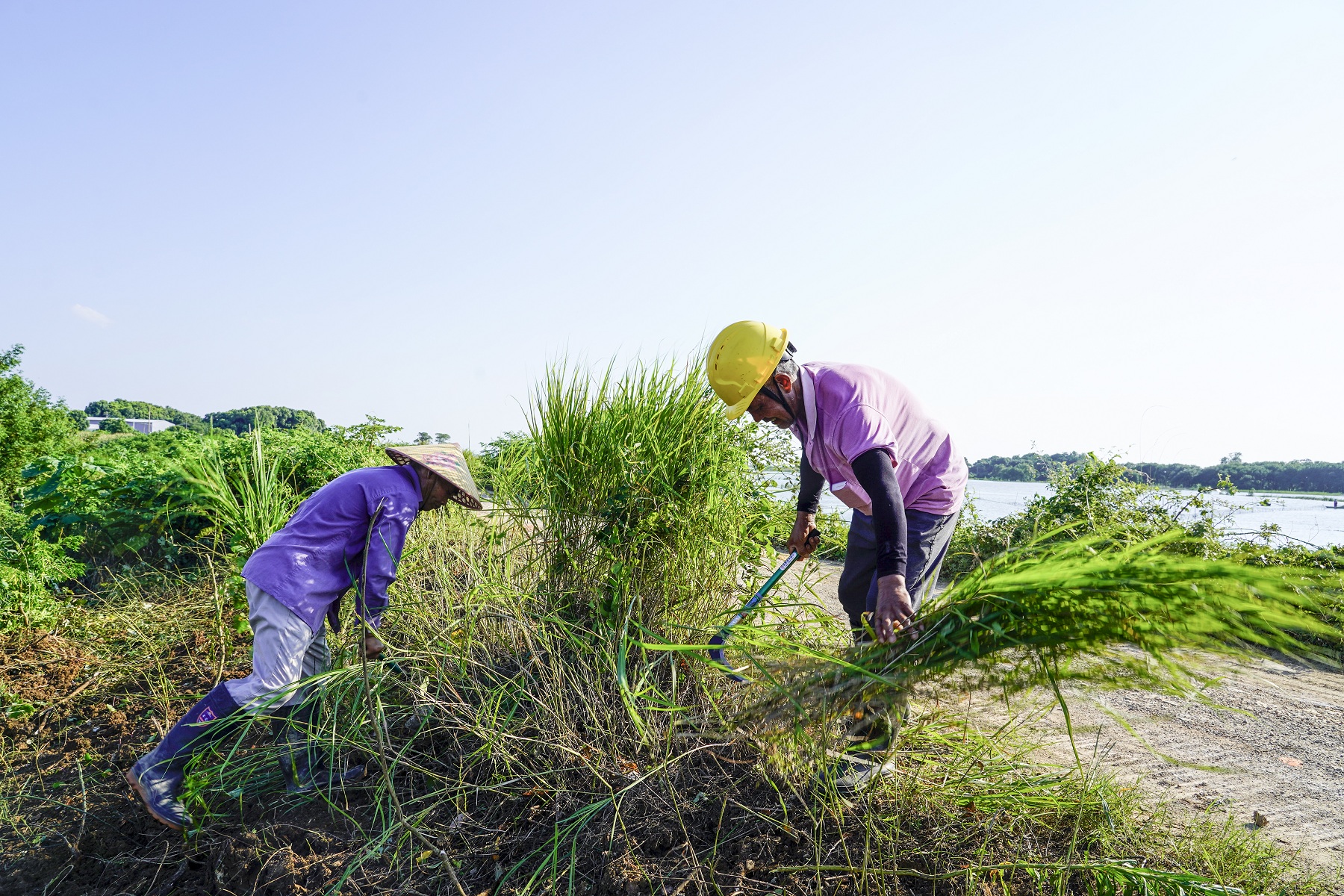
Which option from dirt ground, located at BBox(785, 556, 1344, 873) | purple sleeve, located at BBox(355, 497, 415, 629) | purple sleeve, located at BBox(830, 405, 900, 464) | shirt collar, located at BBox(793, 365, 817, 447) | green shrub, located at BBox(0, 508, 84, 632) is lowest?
dirt ground, located at BBox(785, 556, 1344, 873)

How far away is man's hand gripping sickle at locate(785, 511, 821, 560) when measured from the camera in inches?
126

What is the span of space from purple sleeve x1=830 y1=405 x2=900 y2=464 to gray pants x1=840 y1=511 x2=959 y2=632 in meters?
0.28

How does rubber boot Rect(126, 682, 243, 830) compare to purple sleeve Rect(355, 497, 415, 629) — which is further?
purple sleeve Rect(355, 497, 415, 629)

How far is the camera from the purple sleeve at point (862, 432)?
2311 mm

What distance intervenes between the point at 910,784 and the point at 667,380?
5.86ft

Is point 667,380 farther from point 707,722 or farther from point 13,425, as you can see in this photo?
point 13,425

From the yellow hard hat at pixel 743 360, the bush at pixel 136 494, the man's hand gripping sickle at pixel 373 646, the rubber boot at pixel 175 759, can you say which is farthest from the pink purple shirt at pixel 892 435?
the bush at pixel 136 494

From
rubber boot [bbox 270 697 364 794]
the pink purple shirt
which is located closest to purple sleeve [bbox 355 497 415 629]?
rubber boot [bbox 270 697 364 794]

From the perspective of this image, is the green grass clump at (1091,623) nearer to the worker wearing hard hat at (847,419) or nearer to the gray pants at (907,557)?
the gray pants at (907,557)

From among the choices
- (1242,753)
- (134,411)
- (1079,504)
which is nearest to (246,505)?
(1242,753)

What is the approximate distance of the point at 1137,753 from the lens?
3.21 metres

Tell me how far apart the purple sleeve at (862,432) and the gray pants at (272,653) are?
220cm

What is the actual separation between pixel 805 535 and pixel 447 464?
167 centimetres

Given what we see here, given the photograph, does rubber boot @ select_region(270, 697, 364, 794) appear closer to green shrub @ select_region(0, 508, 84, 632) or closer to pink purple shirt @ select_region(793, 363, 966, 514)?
pink purple shirt @ select_region(793, 363, 966, 514)
